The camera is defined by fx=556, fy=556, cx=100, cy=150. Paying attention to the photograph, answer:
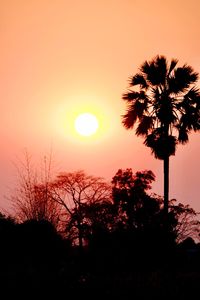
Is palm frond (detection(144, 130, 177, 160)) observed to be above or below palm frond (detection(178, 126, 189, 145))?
below

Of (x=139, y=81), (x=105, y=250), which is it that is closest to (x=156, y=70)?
(x=139, y=81)

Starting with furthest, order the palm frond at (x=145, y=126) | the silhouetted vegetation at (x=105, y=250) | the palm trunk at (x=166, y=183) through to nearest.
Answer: the palm frond at (x=145, y=126) < the palm trunk at (x=166, y=183) < the silhouetted vegetation at (x=105, y=250)

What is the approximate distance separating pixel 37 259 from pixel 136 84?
12410mm

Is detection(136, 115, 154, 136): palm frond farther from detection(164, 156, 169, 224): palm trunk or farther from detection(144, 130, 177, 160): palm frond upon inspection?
detection(164, 156, 169, 224): palm trunk

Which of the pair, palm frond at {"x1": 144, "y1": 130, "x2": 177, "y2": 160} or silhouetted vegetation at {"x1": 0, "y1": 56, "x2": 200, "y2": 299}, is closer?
silhouetted vegetation at {"x1": 0, "y1": 56, "x2": 200, "y2": 299}

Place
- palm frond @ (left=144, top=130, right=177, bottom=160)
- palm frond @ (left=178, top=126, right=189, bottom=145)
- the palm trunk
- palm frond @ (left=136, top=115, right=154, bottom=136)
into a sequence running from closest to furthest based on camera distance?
the palm trunk < palm frond @ (left=144, top=130, right=177, bottom=160) < palm frond @ (left=178, top=126, right=189, bottom=145) < palm frond @ (left=136, top=115, right=154, bottom=136)

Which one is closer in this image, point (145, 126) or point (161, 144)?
point (161, 144)

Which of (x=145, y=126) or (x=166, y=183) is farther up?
(x=145, y=126)

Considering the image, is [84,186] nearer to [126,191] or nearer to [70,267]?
[126,191]

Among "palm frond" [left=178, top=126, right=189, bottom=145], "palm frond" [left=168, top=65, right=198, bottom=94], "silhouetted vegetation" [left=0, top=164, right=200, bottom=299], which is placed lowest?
"silhouetted vegetation" [left=0, top=164, right=200, bottom=299]

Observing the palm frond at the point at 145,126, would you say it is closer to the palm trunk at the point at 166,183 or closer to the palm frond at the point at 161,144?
the palm frond at the point at 161,144

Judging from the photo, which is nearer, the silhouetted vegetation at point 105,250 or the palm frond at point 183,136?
the silhouetted vegetation at point 105,250

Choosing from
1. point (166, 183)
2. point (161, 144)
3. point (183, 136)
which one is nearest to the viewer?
point (166, 183)

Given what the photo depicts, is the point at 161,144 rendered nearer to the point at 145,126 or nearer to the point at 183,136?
the point at 183,136
